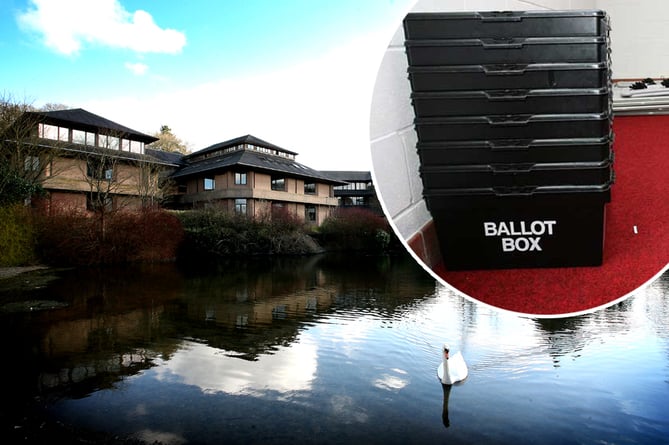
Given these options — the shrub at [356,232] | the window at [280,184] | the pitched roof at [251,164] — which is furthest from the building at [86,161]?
the shrub at [356,232]

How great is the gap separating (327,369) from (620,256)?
4.42 metres

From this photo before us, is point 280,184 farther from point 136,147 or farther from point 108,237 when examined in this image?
point 108,237

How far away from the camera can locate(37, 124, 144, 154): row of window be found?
1543 centimetres

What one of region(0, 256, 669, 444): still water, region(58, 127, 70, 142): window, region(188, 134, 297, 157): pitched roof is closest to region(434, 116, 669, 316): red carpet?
region(0, 256, 669, 444): still water

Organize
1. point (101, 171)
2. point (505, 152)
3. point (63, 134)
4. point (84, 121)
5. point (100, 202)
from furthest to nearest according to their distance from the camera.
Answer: point (84, 121)
point (63, 134)
point (101, 171)
point (100, 202)
point (505, 152)

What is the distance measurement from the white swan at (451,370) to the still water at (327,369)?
103 millimetres

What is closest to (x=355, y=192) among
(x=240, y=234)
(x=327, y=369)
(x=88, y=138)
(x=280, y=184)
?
(x=280, y=184)

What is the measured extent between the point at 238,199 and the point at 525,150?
59.7 feet

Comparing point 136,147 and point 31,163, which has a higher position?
point 136,147

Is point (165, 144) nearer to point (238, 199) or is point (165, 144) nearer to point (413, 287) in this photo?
point (238, 199)

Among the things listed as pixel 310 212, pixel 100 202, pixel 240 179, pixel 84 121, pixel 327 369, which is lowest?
pixel 327 369

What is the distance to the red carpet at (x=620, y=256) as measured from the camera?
3.05 ft

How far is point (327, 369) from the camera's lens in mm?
5070

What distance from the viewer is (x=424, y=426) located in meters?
3.80
